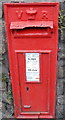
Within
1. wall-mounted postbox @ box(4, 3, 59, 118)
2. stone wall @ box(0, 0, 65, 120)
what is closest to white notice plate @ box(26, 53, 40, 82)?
wall-mounted postbox @ box(4, 3, 59, 118)

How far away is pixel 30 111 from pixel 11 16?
122 cm

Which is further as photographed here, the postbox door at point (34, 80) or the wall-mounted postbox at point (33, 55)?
the postbox door at point (34, 80)

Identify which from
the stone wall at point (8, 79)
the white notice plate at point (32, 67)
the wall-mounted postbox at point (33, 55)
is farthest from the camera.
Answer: the stone wall at point (8, 79)

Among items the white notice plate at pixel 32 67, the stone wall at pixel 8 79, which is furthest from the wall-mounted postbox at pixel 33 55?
the stone wall at pixel 8 79

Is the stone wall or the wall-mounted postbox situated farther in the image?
the stone wall

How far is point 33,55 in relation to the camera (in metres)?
2.65

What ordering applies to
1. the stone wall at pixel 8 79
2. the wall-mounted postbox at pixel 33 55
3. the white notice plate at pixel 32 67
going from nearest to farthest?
the wall-mounted postbox at pixel 33 55
the white notice plate at pixel 32 67
the stone wall at pixel 8 79

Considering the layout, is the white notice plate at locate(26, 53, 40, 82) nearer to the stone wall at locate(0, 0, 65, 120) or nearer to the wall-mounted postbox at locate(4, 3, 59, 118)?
the wall-mounted postbox at locate(4, 3, 59, 118)

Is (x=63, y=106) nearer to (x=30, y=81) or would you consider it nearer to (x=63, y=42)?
(x=30, y=81)

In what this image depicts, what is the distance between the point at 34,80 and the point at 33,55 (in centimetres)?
31

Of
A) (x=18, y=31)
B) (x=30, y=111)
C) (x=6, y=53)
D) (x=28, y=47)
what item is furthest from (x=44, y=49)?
(x=30, y=111)

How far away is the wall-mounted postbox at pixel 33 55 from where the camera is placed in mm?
2443

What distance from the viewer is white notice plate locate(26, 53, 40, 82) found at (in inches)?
105

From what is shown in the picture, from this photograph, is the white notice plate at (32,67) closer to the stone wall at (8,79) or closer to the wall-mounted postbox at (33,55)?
the wall-mounted postbox at (33,55)
